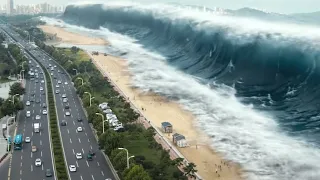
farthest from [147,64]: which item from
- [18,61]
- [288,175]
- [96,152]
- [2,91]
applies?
[288,175]

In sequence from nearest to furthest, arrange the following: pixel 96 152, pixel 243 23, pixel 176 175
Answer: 1. pixel 176 175
2. pixel 96 152
3. pixel 243 23

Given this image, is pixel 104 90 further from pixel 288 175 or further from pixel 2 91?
pixel 288 175

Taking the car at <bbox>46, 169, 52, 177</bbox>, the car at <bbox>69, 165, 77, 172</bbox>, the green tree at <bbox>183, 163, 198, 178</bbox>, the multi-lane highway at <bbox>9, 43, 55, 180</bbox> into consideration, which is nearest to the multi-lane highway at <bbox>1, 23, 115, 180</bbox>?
the car at <bbox>69, 165, 77, 172</bbox>

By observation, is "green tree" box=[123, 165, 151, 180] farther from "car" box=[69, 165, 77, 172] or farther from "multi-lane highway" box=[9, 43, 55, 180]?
"multi-lane highway" box=[9, 43, 55, 180]

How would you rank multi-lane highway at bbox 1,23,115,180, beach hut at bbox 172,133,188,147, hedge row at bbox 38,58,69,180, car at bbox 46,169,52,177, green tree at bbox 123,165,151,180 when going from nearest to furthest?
green tree at bbox 123,165,151,180
car at bbox 46,169,52,177
hedge row at bbox 38,58,69,180
multi-lane highway at bbox 1,23,115,180
beach hut at bbox 172,133,188,147

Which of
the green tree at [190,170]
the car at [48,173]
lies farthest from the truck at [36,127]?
the green tree at [190,170]

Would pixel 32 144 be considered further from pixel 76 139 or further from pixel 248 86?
pixel 248 86

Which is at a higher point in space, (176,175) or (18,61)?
(18,61)
